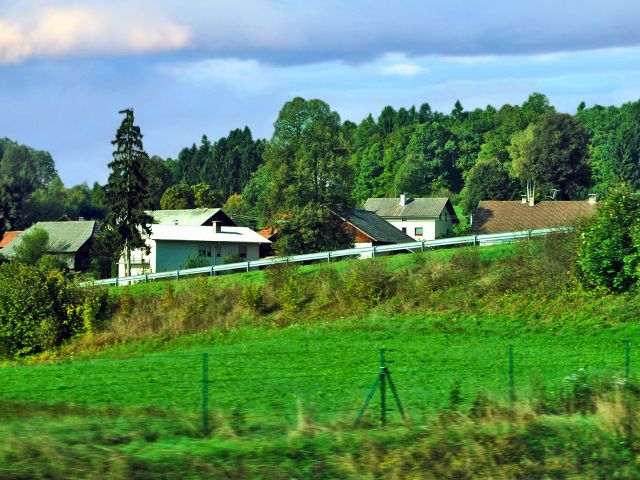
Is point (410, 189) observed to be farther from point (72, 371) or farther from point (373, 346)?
point (72, 371)

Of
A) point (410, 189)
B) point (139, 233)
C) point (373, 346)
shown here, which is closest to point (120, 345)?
point (373, 346)

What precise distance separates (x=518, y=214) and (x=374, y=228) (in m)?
15.8

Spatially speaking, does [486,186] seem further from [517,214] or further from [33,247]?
[33,247]

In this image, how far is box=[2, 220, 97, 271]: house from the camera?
83.1 meters

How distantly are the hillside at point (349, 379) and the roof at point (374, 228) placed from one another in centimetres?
2579

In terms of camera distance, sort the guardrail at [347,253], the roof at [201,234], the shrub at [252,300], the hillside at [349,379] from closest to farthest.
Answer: the hillside at [349,379]
the shrub at [252,300]
the guardrail at [347,253]
the roof at [201,234]

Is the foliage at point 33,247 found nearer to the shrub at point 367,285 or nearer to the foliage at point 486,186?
the shrub at point 367,285

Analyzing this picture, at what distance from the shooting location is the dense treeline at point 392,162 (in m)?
64.4

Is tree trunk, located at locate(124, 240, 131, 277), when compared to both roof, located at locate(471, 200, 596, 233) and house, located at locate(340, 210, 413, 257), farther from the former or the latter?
roof, located at locate(471, 200, 596, 233)

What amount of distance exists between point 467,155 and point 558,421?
439ft

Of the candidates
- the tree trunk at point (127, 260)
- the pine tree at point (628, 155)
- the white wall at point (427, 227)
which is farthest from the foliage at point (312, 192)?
the pine tree at point (628, 155)

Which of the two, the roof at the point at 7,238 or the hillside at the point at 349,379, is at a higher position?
the roof at the point at 7,238

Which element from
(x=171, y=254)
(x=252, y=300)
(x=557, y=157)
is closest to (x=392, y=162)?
(x=557, y=157)

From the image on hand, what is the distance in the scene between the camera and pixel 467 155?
14250 cm
